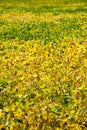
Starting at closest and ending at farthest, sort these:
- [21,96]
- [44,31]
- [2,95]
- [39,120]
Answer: [39,120] < [21,96] < [2,95] < [44,31]

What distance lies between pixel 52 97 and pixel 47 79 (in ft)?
3.19

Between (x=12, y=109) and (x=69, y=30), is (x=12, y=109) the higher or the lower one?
the higher one

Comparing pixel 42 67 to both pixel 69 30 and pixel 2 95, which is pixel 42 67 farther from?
pixel 69 30

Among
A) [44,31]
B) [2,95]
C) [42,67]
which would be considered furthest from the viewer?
[44,31]

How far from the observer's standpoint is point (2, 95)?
8969 millimetres

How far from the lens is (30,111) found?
24.3 feet

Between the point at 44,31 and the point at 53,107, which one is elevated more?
the point at 53,107

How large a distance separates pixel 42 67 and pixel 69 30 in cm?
978

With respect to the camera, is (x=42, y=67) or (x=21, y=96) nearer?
(x=21, y=96)

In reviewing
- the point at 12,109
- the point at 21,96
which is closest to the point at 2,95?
the point at 21,96

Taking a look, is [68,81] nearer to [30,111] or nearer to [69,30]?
[30,111]

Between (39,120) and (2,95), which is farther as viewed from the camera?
(2,95)

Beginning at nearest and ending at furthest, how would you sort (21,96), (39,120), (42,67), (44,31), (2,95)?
1. (39,120)
2. (21,96)
3. (2,95)
4. (42,67)
5. (44,31)

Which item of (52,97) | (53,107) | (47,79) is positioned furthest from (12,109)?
(47,79)
